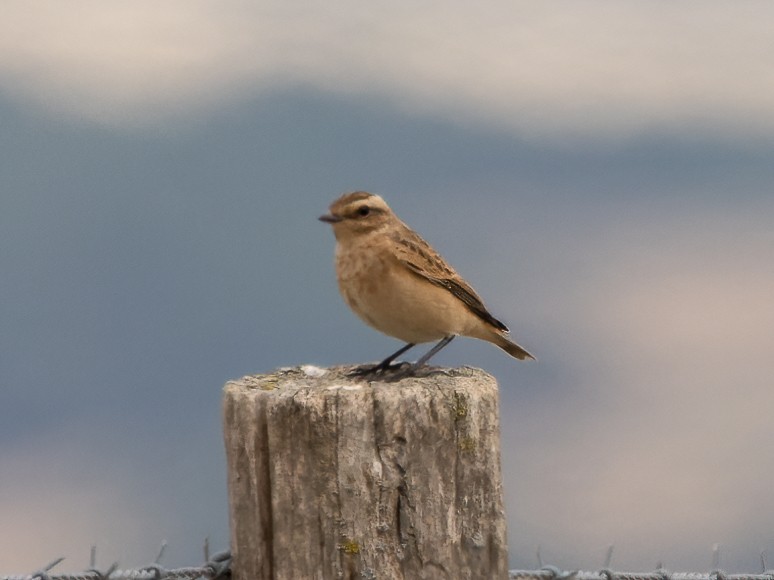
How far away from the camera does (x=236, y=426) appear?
4.47m

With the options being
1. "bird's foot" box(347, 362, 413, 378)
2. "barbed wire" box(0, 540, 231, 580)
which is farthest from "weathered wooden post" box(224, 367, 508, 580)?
"bird's foot" box(347, 362, 413, 378)

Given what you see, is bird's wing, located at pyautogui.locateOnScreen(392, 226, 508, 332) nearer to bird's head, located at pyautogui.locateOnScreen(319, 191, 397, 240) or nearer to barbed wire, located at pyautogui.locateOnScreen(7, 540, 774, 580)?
bird's head, located at pyautogui.locateOnScreen(319, 191, 397, 240)

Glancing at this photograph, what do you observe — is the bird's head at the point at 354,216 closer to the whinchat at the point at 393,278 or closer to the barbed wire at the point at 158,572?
the whinchat at the point at 393,278

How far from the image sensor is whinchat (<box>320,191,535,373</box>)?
6402 mm

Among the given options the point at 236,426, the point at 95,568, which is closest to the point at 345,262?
the point at 236,426

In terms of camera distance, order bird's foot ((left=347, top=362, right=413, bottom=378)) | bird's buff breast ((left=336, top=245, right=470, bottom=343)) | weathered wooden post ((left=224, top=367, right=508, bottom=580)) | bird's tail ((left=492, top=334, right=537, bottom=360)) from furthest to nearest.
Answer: bird's tail ((left=492, top=334, right=537, bottom=360)), bird's buff breast ((left=336, top=245, right=470, bottom=343)), bird's foot ((left=347, top=362, right=413, bottom=378)), weathered wooden post ((left=224, top=367, right=508, bottom=580))

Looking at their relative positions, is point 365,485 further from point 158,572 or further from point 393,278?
point 393,278

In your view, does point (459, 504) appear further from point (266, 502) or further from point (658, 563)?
point (658, 563)

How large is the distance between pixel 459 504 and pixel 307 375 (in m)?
1.46

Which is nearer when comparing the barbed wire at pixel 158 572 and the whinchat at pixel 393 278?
the barbed wire at pixel 158 572

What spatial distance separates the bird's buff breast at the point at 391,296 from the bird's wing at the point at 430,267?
0.05 metres

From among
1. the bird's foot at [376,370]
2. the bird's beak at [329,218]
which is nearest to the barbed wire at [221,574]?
the bird's foot at [376,370]

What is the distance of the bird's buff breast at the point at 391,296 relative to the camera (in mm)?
6391

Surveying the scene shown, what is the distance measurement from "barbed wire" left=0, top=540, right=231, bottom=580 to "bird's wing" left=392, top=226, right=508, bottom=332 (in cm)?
242
